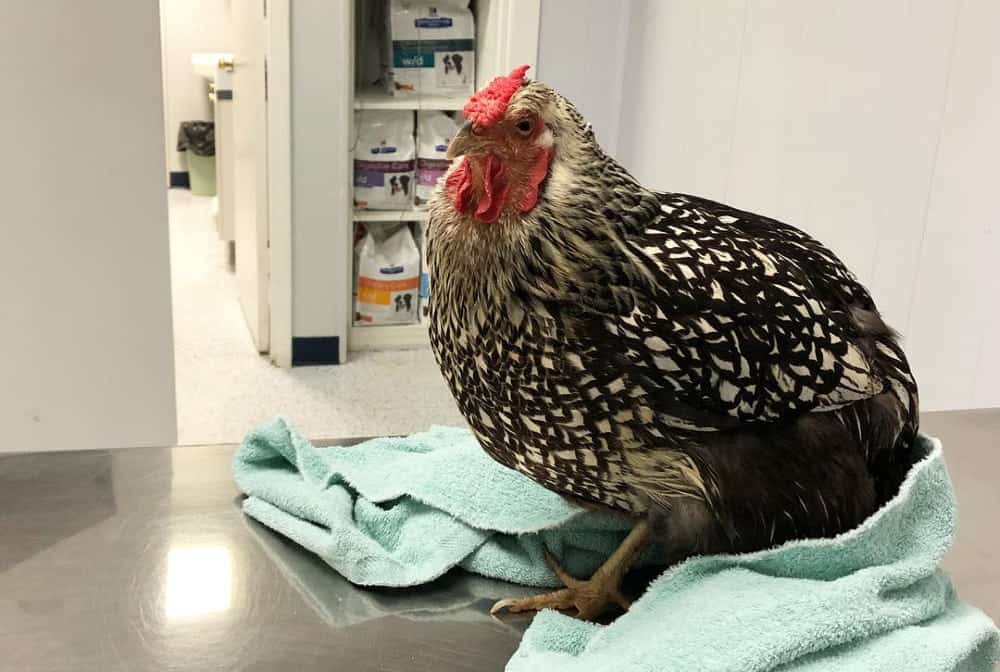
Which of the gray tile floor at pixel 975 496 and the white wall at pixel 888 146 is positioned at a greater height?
the white wall at pixel 888 146

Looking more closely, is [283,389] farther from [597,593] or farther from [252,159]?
[597,593]

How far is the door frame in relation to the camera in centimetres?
259

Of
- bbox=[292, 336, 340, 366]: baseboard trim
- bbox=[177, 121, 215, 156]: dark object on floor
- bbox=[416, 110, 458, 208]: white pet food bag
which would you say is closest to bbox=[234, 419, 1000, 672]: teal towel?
bbox=[292, 336, 340, 366]: baseboard trim

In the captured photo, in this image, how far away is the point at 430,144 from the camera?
117 inches

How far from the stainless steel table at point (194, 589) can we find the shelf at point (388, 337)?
80.7 inches

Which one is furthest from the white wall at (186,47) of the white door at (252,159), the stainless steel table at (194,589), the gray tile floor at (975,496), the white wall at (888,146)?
the gray tile floor at (975,496)

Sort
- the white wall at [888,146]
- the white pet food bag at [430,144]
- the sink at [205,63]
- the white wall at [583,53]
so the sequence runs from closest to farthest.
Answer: the white wall at [888,146]
the white wall at [583,53]
the white pet food bag at [430,144]
the sink at [205,63]

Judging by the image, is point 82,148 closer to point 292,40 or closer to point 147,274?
point 147,274

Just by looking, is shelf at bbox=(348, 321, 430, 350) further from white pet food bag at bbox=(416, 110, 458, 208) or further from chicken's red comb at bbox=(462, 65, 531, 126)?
chicken's red comb at bbox=(462, 65, 531, 126)

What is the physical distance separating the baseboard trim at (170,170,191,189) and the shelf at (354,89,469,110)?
8.58 feet

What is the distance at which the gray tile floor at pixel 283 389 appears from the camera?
2.55 meters

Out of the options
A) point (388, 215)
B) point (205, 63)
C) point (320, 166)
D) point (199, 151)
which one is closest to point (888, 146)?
point (320, 166)

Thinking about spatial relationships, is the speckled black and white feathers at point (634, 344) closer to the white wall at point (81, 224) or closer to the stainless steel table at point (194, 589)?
the stainless steel table at point (194, 589)

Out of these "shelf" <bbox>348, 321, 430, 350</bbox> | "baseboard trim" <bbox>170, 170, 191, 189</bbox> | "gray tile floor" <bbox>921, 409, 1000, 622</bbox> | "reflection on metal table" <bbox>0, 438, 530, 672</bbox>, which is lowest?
"shelf" <bbox>348, 321, 430, 350</bbox>
